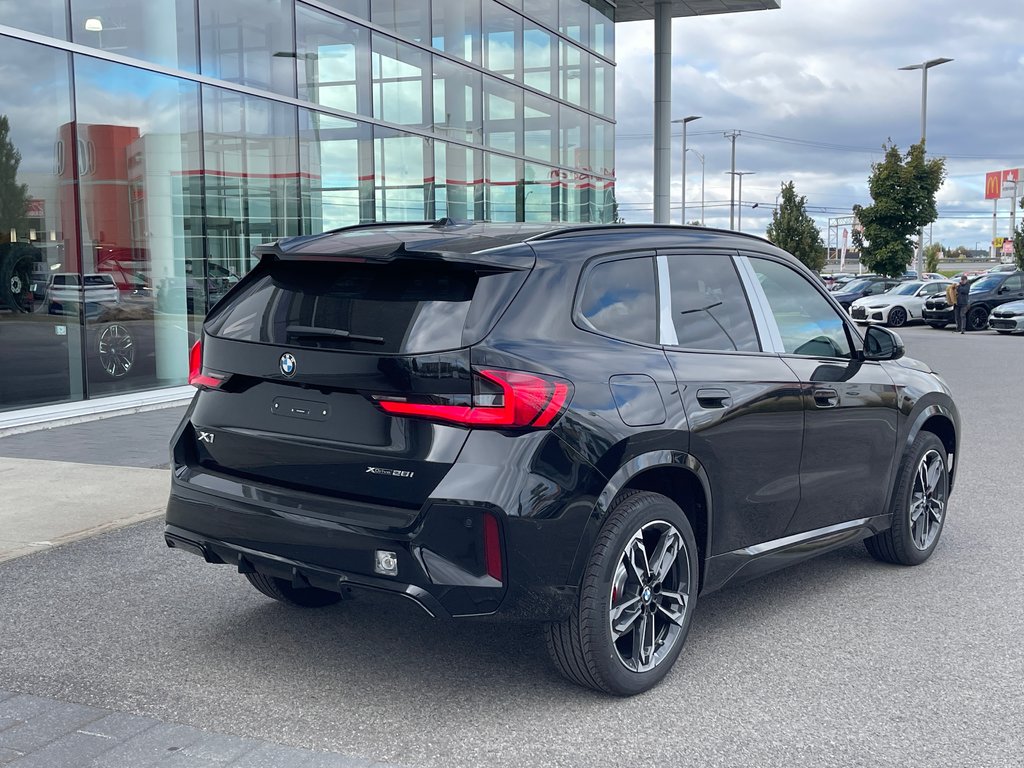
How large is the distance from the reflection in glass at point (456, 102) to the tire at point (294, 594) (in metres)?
14.9

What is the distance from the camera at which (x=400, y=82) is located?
17922mm

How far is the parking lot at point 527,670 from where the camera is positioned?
368 centimetres

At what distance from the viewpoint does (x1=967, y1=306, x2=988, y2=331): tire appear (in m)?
32.0

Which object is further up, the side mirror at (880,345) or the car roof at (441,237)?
the car roof at (441,237)

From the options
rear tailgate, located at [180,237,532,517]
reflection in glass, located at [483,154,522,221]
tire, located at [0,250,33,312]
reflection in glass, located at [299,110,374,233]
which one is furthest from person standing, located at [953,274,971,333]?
rear tailgate, located at [180,237,532,517]

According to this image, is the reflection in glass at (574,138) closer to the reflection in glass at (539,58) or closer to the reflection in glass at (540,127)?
the reflection in glass at (540,127)

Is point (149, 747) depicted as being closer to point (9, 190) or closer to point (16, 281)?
point (16, 281)

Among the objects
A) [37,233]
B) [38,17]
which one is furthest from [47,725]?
[38,17]

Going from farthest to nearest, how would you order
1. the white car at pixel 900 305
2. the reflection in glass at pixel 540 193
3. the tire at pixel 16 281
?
the white car at pixel 900 305 → the reflection in glass at pixel 540 193 → the tire at pixel 16 281

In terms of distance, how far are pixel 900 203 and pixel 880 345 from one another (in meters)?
40.5

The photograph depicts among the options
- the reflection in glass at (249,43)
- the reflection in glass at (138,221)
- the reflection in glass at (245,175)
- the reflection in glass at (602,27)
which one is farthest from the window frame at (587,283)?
the reflection in glass at (602,27)

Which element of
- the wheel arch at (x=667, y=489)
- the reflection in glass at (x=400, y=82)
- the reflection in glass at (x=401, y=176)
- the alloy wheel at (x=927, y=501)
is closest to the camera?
the wheel arch at (x=667, y=489)

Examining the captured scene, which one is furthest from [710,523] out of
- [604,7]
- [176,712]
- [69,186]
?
[604,7]

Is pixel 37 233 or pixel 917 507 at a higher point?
pixel 37 233
